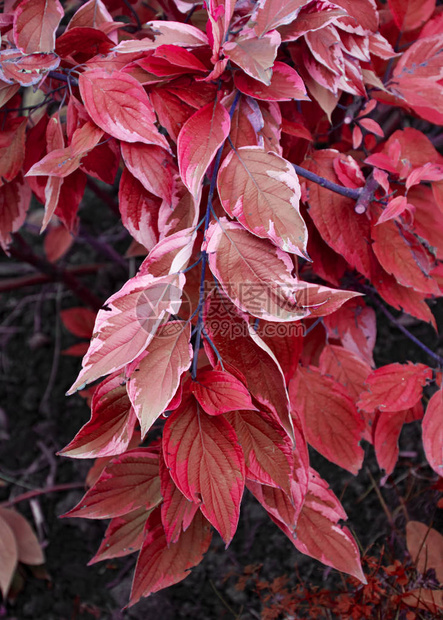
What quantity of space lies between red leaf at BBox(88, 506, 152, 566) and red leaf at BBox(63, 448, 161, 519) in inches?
2.7

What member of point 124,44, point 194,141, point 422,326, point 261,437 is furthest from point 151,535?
point 422,326

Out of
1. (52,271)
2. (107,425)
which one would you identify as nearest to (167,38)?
(107,425)

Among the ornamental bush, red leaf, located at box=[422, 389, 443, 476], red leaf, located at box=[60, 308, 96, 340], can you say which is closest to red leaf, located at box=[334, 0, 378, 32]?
the ornamental bush

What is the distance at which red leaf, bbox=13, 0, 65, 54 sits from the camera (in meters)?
0.58

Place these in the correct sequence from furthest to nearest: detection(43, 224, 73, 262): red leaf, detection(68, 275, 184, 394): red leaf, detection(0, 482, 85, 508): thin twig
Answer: detection(43, 224, 73, 262): red leaf, detection(0, 482, 85, 508): thin twig, detection(68, 275, 184, 394): red leaf

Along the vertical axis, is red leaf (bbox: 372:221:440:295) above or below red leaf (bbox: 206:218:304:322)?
below

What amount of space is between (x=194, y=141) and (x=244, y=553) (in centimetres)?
92

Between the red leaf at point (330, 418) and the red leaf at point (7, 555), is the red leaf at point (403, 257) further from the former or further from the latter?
the red leaf at point (7, 555)

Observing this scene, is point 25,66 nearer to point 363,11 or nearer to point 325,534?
point 363,11

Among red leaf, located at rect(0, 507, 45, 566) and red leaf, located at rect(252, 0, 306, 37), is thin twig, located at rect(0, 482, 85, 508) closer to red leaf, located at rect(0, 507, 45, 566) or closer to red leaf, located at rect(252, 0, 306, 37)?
red leaf, located at rect(0, 507, 45, 566)

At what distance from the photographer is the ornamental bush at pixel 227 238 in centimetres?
50

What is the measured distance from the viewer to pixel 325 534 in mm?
630

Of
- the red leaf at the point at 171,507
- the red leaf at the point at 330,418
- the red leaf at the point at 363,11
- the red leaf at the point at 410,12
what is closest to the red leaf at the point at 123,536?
the red leaf at the point at 171,507

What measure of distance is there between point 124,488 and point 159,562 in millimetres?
99
